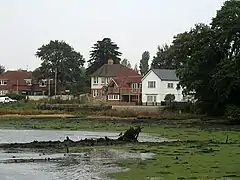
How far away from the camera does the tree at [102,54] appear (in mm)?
157250

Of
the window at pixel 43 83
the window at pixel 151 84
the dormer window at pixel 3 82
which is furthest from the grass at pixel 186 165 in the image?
the dormer window at pixel 3 82

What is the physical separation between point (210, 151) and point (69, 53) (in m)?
124

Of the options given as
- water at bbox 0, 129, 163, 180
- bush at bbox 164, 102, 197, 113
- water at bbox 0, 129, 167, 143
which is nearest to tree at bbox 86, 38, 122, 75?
bush at bbox 164, 102, 197, 113

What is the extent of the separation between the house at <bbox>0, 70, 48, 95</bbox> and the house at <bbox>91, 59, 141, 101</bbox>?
65.6 feet

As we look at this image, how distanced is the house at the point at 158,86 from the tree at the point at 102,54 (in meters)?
37.0

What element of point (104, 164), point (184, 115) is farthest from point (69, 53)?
point (104, 164)

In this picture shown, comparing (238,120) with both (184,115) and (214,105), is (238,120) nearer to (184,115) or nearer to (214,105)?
(214,105)

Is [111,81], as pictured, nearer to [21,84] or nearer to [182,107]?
[21,84]

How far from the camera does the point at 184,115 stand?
84.8 m

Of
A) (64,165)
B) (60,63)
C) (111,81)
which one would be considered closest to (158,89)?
(111,81)

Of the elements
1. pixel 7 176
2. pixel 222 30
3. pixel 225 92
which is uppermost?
pixel 222 30

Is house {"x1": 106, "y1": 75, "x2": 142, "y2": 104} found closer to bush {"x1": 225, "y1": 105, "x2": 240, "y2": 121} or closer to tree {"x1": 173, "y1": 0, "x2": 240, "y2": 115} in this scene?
tree {"x1": 173, "y1": 0, "x2": 240, "y2": 115}

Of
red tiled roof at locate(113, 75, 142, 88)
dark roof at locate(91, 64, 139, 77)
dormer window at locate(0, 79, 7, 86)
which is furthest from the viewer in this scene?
dormer window at locate(0, 79, 7, 86)

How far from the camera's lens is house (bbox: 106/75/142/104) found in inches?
4921
